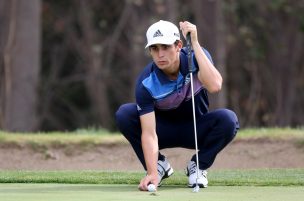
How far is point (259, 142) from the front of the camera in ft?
46.5

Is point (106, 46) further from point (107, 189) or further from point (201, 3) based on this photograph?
point (107, 189)

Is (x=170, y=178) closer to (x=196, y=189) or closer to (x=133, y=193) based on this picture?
(x=196, y=189)

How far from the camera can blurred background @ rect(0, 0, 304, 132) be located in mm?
32281

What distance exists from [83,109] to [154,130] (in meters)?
27.1

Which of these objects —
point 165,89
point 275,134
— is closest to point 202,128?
point 165,89

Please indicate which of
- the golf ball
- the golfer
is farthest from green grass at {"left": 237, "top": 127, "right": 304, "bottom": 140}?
the golf ball

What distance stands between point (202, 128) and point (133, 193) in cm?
115

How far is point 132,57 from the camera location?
32188 millimetres

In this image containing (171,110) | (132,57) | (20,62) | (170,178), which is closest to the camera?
(171,110)

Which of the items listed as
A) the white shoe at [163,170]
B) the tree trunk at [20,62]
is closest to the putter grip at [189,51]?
the white shoe at [163,170]

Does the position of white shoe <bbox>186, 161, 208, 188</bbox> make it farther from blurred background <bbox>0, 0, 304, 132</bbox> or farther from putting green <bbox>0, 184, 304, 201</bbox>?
blurred background <bbox>0, 0, 304, 132</bbox>

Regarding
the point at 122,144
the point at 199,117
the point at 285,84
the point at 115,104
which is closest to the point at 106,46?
the point at 115,104

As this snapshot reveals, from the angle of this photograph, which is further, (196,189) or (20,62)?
(20,62)

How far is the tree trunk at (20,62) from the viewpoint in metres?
23.6
